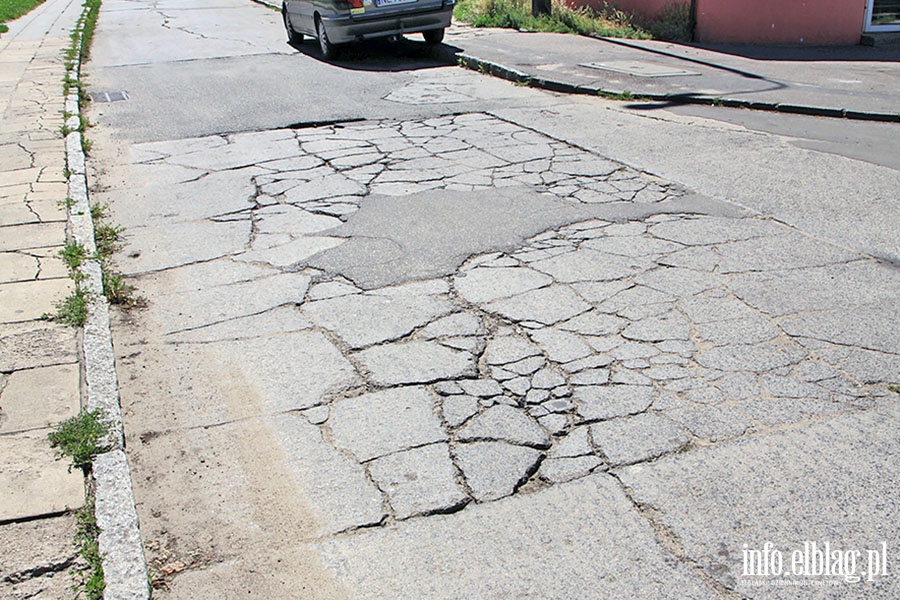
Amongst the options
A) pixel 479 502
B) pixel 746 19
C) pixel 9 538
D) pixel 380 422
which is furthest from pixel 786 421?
pixel 746 19

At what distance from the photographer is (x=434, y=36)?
1430 centimetres

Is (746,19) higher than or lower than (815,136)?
higher

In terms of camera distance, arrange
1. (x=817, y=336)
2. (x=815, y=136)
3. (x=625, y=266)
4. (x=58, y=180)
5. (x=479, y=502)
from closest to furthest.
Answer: (x=479, y=502)
(x=817, y=336)
(x=625, y=266)
(x=58, y=180)
(x=815, y=136)

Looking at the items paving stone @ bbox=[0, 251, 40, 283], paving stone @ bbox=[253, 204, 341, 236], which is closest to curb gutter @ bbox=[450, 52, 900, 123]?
paving stone @ bbox=[253, 204, 341, 236]

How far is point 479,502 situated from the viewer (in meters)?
3.30

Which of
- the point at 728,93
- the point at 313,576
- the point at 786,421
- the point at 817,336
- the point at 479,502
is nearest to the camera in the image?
the point at 313,576

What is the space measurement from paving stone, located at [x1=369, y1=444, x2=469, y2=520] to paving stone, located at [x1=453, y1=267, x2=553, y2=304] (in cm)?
158

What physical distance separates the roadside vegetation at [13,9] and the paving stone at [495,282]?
1799cm

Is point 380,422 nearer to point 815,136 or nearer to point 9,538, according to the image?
point 9,538

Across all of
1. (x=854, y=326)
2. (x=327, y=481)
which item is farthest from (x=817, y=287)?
(x=327, y=481)

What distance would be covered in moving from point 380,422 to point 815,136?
6747 mm

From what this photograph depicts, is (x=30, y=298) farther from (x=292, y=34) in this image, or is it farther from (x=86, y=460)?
(x=292, y=34)

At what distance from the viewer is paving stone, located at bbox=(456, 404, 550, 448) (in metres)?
3.67

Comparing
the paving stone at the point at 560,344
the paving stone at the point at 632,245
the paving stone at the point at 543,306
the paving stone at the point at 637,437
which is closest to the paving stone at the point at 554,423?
the paving stone at the point at 637,437
